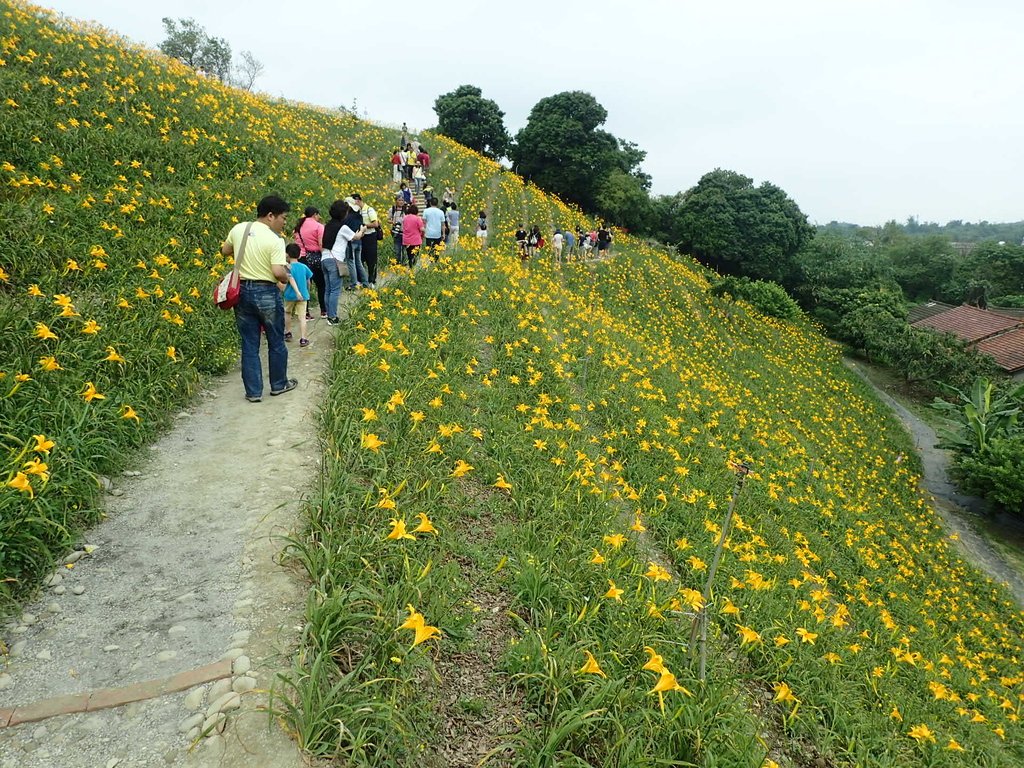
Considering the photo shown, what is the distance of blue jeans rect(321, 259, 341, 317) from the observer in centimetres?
710

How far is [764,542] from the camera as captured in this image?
24.1 feet

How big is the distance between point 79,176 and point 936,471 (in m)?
24.0

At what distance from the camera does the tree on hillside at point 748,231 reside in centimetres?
3244

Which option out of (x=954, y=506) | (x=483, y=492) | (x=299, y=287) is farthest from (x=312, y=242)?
(x=954, y=506)

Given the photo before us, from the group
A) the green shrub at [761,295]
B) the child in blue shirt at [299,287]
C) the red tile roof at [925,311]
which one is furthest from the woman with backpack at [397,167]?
the red tile roof at [925,311]

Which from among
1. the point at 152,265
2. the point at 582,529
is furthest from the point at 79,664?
the point at 152,265

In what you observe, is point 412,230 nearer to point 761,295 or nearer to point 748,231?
point 761,295

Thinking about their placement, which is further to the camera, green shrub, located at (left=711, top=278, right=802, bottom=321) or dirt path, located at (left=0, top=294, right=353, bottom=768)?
green shrub, located at (left=711, top=278, right=802, bottom=321)

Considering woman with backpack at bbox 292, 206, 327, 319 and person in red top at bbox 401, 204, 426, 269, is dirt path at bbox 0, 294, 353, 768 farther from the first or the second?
person in red top at bbox 401, 204, 426, 269

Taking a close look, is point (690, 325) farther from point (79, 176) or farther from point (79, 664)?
point (79, 664)

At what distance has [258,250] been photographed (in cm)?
483

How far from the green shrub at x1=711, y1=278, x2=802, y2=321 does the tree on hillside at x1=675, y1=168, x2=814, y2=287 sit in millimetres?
6654

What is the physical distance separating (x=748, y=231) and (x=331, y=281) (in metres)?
32.2

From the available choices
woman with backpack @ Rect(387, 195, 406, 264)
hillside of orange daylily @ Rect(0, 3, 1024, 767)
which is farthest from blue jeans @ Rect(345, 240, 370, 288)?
woman with backpack @ Rect(387, 195, 406, 264)
